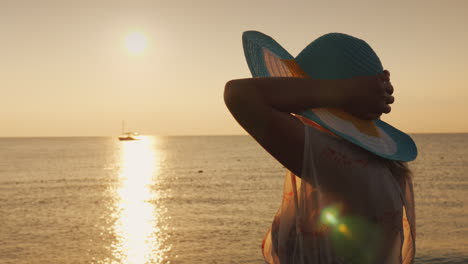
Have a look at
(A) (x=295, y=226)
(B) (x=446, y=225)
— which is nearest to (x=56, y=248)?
(B) (x=446, y=225)

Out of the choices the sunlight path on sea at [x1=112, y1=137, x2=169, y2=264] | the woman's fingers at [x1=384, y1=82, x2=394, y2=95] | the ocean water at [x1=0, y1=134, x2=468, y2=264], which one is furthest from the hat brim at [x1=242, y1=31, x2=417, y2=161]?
the sunlight path on sea at [x1=112, y1=137, x2=169, y2=264]

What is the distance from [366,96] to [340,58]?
15 centimetres

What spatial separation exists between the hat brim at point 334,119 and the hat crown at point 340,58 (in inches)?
3.0

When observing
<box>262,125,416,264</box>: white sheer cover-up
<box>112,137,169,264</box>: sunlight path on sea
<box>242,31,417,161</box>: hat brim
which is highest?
<box>242,31,417,161</box>: hat brim

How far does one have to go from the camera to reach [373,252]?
1510 mm

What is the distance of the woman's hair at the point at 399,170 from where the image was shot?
1.59m

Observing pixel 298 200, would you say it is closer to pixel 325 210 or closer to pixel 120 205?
pixel 325 210

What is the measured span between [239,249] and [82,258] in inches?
347

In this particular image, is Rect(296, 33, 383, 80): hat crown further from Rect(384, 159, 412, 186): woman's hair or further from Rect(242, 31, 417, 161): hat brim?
Rect(384, 159, 412, 186): woman's hair

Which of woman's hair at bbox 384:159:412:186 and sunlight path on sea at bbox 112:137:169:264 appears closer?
woman's hair at bbox 384:159:412:186

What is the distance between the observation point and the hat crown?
1.49 metres

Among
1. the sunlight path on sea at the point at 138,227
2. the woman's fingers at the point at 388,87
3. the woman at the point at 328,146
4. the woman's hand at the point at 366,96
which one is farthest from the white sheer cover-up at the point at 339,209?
the sunlight path on sea at the point at 138,227

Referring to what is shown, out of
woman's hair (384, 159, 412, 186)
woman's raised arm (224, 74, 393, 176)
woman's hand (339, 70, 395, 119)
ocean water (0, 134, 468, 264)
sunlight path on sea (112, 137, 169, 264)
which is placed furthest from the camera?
sunlight path on sea (112, 137, 169, 264)

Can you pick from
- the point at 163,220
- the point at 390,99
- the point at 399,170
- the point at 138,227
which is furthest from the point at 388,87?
the point at 163,220
